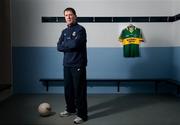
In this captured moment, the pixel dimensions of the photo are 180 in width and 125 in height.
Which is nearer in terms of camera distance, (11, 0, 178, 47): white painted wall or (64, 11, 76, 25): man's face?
(64, 11, 76, 25): man's face

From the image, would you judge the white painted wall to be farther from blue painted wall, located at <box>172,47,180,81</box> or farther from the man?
the man

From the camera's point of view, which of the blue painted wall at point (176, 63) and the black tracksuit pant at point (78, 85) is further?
the blue painted wall at point (176, 63)

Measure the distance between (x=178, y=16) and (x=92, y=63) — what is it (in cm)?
184

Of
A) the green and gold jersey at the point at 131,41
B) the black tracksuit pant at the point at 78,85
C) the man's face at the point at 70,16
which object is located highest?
the man's face at the point at 70,16

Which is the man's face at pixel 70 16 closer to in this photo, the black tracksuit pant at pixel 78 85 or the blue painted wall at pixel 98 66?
the black tracksuit pant at pixel 78 85

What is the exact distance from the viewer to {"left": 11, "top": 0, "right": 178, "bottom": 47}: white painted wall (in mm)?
5090

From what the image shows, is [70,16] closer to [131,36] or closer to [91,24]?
[91,24]

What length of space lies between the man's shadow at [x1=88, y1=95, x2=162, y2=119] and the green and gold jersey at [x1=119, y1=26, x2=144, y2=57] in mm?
827

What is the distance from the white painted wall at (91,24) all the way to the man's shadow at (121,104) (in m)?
1.09

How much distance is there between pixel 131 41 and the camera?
5.00m

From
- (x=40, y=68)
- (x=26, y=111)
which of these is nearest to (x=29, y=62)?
(x=40, y=68)

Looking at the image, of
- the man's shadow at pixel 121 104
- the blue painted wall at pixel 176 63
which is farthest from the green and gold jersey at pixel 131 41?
the man's shadow at pixel 121 104

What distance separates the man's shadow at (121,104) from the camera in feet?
12.0

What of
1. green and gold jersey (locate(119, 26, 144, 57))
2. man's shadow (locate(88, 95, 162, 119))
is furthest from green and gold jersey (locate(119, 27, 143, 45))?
man's shadow (locate(88, 95, 162, 119))
